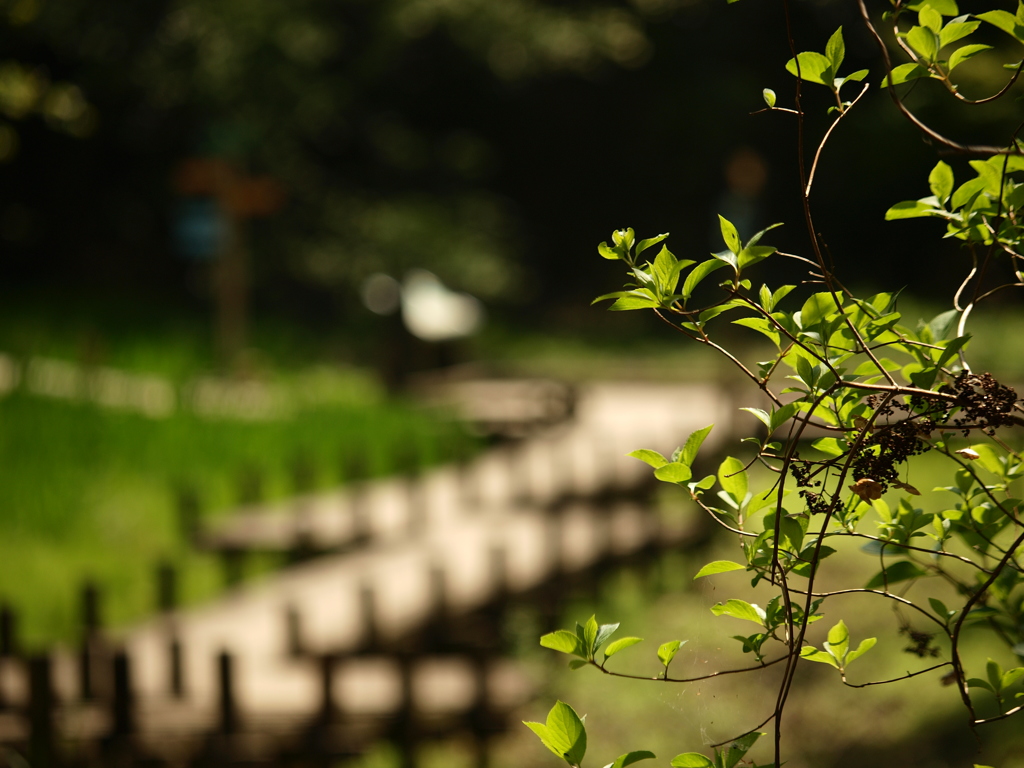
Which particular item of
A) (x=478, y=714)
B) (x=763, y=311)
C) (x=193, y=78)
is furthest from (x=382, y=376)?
(x=763, y=311)

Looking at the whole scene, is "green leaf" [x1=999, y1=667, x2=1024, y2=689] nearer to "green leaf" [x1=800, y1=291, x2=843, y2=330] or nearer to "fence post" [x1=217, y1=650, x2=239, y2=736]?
"green leaf" [x1=800, y1=291, x2=843, y2=330]

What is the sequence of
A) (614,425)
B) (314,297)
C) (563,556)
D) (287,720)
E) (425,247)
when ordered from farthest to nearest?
1. (314,297)
2. (425,247)
3. (614,425)
4. (563,556)
5. (287,720)

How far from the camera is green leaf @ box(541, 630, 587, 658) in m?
1.00

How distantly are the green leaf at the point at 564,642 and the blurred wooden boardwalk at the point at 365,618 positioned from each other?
101 inches

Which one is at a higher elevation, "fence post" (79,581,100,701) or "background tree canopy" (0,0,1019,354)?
"background tree canopy" (0,0,1019,354)

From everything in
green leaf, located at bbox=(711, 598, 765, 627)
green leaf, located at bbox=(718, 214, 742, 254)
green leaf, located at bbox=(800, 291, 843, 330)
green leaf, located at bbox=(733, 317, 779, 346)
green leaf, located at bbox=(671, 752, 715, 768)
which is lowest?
green leaf, located at bbox=(671, 752, 715, 768)

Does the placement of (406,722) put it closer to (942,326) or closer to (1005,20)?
(942,326)

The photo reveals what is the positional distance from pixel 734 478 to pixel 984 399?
288 mm

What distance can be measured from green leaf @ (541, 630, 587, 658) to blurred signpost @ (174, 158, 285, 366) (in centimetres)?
939

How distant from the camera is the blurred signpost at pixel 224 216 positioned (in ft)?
31.8

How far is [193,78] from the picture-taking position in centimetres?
1281

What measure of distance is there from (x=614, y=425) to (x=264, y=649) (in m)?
5.47

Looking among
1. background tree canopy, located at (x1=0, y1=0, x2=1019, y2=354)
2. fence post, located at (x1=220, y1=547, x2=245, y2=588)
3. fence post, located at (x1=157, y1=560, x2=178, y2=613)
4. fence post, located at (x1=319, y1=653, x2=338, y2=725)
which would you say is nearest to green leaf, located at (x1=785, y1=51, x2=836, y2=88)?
fence post, located at (x1=319, y1=653, x2=338, y2=725)

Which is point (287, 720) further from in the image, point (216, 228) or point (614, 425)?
point (216, 228)
